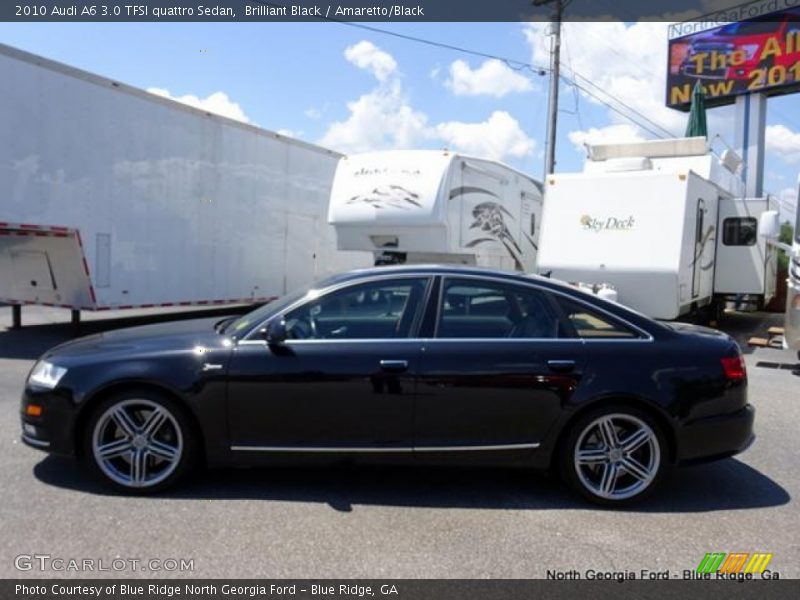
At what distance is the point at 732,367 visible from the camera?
173 inches

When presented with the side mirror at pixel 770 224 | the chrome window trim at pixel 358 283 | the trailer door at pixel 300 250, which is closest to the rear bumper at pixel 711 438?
the chrome window trim at pixel 358 283

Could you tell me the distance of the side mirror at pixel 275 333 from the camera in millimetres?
4207

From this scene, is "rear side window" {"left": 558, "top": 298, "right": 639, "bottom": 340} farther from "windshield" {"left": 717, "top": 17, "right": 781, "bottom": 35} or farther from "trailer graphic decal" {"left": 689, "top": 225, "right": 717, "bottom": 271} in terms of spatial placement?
"windshield" {"left": 717, "top": 17, "right": 781, "bottom": 35}

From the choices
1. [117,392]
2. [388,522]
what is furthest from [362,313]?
[117,392]

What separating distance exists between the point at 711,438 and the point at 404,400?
6.38ft

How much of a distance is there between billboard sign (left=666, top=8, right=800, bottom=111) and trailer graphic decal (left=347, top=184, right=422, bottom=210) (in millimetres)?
20463

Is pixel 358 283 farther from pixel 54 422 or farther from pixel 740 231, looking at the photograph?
pixel 740 231

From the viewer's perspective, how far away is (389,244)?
11.3 metres

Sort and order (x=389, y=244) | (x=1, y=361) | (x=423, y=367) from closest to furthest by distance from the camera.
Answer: (x=423, y=367), (x=1, y=361), (x=389, y=244)

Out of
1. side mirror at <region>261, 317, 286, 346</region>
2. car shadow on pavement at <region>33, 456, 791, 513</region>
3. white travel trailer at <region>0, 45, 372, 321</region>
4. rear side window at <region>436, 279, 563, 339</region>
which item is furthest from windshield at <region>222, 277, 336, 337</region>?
white travel trailer at <region>0, 45, 372, 321</region>

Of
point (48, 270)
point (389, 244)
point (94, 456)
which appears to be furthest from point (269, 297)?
point (94, 456)

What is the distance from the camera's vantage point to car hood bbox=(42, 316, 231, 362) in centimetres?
436
